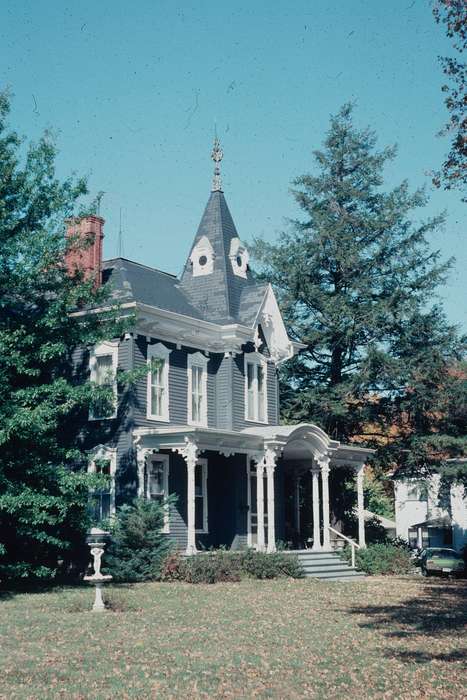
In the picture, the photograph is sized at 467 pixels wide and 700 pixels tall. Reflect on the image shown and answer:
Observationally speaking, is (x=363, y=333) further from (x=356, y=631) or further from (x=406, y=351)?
(x=356, y=631)

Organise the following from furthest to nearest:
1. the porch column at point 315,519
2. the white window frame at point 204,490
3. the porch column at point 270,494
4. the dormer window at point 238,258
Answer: the dormer window at point 238,258
the porch column at point 315,519
the white window frame at point 204,490
the porch column at point 270,494

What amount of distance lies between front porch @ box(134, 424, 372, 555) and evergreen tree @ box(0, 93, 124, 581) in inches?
144

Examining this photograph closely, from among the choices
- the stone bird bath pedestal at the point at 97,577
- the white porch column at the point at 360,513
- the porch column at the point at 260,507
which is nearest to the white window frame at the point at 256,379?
the porch column at the point at 260,507

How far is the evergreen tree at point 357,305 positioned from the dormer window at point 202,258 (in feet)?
16.7

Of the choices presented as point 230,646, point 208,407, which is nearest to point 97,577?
point 230,646

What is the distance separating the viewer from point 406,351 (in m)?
34.9

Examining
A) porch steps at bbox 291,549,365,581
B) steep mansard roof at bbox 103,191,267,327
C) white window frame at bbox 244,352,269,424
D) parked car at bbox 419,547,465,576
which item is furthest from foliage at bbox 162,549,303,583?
steep mansard roof at bbox 103,191,267,327

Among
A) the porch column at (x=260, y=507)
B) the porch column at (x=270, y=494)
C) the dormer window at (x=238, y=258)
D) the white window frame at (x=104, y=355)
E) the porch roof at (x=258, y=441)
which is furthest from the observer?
the dormer window at (x=238, y=258)

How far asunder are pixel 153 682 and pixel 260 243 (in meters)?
27.8

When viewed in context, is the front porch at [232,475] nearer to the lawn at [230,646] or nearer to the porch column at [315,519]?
the porch column at [315,519]

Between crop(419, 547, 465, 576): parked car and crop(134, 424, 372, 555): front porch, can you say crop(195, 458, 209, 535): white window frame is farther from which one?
crop(419, 547, 465, 576): parked car

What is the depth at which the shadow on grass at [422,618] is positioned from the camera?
12.2 metres

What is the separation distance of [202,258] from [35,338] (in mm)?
11293

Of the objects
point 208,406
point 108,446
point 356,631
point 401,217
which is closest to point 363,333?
point 401,217
